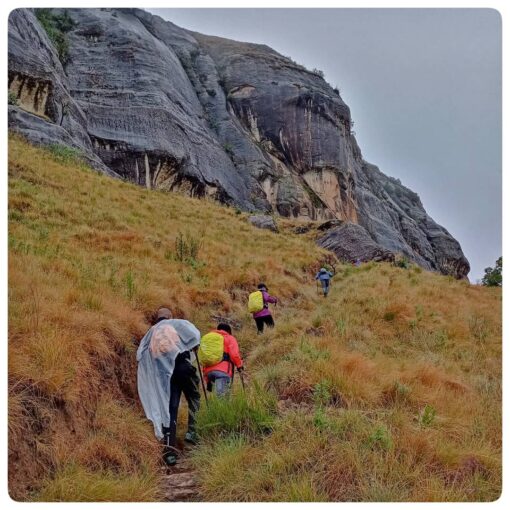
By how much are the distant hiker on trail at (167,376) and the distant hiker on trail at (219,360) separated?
77 cm

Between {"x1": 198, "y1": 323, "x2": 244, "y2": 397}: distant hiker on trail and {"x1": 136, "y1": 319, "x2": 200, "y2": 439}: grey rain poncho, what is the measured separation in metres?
0.86

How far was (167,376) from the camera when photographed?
242 inches

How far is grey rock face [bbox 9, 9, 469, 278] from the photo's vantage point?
97.5 ft

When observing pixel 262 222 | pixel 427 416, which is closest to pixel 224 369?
pixel 427 416

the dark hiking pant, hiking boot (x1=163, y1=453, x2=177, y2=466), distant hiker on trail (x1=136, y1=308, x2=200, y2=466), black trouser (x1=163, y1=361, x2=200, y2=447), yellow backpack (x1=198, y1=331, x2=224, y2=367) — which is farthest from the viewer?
yellow backpack (x1=198, y1=331, x2=224, y2=367)

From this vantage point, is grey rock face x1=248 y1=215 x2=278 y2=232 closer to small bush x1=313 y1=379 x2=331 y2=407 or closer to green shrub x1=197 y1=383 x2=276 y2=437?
small bush x1=313 y1=379 x2=331 y2=407

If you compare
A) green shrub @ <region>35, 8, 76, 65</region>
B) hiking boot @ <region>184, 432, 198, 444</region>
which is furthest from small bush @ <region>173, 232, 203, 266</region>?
green shrub @ <region>35, 8, 76, 65</region>

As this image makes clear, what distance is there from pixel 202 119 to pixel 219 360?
4228cm

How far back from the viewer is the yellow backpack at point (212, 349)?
7301 millimetres

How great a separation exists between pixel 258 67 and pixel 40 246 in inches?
2025

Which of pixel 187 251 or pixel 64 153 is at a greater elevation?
pixel 64 153

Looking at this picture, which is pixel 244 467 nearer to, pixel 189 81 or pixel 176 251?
pixel 176 251

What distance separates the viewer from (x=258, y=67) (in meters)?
55.6

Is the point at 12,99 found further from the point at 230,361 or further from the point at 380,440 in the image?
the point at 380,440
